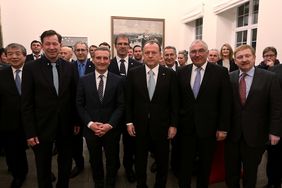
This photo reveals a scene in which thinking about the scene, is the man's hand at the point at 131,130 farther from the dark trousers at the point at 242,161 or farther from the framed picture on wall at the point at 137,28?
the framed picture on wall at the point at 137,28

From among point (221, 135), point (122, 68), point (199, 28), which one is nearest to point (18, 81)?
point (122, 68)

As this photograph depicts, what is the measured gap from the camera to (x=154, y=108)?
2.40 metres

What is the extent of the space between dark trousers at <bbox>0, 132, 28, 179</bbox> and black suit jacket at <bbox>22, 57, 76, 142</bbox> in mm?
677

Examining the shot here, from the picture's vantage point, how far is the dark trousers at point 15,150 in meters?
2.80

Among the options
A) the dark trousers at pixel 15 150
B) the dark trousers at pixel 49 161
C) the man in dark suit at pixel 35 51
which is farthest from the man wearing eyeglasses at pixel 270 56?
the man in dark suit at pixel 35 51

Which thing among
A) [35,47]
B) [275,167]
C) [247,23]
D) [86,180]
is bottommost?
[86,180]

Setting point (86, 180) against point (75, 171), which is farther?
point (75, 171)

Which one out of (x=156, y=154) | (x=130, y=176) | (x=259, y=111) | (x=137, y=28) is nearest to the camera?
(x=259, y=111)

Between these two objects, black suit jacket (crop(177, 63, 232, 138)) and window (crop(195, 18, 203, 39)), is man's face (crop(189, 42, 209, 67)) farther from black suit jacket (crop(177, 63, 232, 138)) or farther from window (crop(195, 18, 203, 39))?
window (crop(195, 18, 203, 39))

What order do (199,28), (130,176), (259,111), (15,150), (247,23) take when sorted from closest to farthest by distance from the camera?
(259,111) < (15,150) < (130,176) < (247,23) < (199,28)

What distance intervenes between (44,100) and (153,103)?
1025mm

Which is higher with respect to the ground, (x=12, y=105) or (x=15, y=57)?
(x=15, y=57)

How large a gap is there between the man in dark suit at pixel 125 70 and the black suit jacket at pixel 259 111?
1.30 meters

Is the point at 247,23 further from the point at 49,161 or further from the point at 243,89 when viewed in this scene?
the point at 49,161
